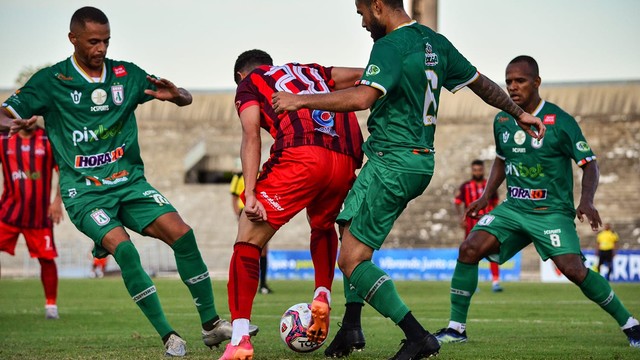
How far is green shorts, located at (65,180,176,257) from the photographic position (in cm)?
802

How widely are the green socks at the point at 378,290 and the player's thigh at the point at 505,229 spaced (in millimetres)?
2685

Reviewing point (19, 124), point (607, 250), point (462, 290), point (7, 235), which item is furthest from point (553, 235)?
point (607, 250)

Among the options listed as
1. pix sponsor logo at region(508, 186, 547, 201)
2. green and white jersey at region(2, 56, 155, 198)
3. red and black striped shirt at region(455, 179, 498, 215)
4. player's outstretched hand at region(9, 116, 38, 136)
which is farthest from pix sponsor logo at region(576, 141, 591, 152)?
red and black striped shirt at region(455, 179, 498, 215)

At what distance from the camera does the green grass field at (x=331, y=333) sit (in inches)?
316

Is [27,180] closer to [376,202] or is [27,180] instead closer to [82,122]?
[82,122]

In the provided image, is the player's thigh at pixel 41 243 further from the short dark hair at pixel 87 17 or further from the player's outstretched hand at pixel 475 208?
the player's outstretched hand at pixel 475 208

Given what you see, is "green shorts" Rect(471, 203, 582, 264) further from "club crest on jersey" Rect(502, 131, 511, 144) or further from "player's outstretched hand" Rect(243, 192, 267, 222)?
"player's outstretched hand" Rect(243, 192, 267, 222)

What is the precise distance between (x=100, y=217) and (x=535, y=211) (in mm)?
3952

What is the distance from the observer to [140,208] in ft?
26.8

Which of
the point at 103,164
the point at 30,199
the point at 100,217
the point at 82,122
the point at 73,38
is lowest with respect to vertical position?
the point at 30,199

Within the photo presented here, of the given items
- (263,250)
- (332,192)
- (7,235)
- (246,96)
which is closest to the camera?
(246,96)

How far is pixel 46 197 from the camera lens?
44.3 ft

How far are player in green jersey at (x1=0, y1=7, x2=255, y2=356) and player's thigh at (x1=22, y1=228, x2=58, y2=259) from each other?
5210 millimetres

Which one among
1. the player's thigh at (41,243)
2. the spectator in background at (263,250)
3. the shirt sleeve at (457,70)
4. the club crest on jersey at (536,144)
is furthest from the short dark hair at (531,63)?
the spectator in background at (263,250)
